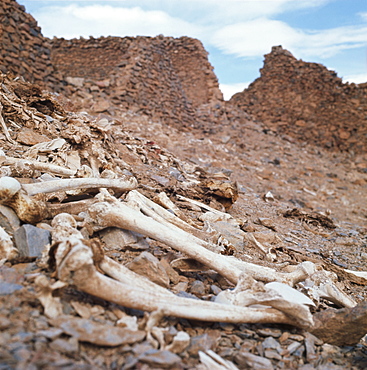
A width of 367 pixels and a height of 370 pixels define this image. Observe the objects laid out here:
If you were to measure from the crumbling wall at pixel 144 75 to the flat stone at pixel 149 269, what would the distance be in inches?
293

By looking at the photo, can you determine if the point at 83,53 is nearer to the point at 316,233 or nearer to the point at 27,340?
the point at 316,233

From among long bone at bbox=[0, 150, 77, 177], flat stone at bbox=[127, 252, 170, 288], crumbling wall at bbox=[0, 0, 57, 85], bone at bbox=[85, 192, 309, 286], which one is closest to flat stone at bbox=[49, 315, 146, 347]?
flat stone at bbox=[127, 252, 170, 288]

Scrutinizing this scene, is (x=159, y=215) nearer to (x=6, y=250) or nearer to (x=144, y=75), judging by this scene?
(x=6, y=250)

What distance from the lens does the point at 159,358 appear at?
3.25 ft

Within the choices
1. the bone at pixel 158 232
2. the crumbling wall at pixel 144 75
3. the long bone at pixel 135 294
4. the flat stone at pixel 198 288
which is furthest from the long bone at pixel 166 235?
the crumbling wall at pixel 144 75

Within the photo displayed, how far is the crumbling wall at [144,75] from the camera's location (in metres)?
9.57

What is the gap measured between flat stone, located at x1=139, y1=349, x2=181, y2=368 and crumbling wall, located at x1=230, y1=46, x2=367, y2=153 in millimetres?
13708

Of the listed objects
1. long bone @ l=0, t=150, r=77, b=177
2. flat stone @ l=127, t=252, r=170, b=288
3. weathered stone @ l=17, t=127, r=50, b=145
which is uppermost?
weathered stone @ l=17, t=127, r=50, b=145

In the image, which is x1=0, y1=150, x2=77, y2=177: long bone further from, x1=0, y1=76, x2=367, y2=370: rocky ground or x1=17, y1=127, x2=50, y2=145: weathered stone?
x1=17, y1=127, x2=50, y2=145: weathered stone

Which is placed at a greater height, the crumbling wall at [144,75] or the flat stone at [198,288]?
the crumbling wall at [144,75]

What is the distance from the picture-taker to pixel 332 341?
151 centimetres

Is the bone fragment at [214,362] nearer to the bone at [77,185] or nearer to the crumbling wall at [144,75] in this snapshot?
the bone at [77,185]

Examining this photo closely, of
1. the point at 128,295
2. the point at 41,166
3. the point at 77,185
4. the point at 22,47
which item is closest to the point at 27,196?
the point at 77,185

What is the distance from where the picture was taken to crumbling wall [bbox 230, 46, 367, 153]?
42.3 ft
